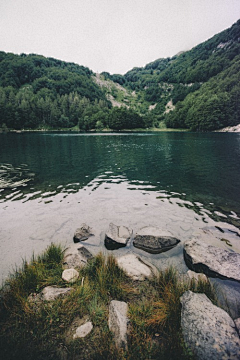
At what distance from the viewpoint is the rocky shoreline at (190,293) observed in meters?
3.89

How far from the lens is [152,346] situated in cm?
405

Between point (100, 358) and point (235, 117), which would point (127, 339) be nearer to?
point (100, 358)

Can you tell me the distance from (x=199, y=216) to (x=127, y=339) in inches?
393

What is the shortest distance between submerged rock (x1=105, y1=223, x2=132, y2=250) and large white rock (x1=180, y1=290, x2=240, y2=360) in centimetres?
463

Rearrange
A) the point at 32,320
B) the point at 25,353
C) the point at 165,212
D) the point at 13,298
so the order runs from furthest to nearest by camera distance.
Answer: the point at 165,212
the point at 13,298
the point at 32,320
the point at 25,353

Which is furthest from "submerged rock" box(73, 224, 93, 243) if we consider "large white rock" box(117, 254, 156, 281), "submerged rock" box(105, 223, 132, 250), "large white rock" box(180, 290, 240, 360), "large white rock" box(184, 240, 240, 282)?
"large white rock" box(180, 290, 240, 360)

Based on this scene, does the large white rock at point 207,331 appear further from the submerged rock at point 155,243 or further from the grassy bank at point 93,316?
the submerged rock at point 155,243

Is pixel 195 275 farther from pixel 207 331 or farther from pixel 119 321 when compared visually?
pixel 119 321

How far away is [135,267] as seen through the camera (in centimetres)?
697

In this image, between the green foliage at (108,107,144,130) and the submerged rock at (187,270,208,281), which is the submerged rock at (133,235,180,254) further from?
the green foliage at (108,107,144,130)

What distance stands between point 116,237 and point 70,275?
3.60 m

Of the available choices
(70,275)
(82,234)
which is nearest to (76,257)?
(70,275)

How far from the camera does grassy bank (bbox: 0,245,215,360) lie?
391 centimetres

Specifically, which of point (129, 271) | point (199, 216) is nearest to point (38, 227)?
point (129, 271)
